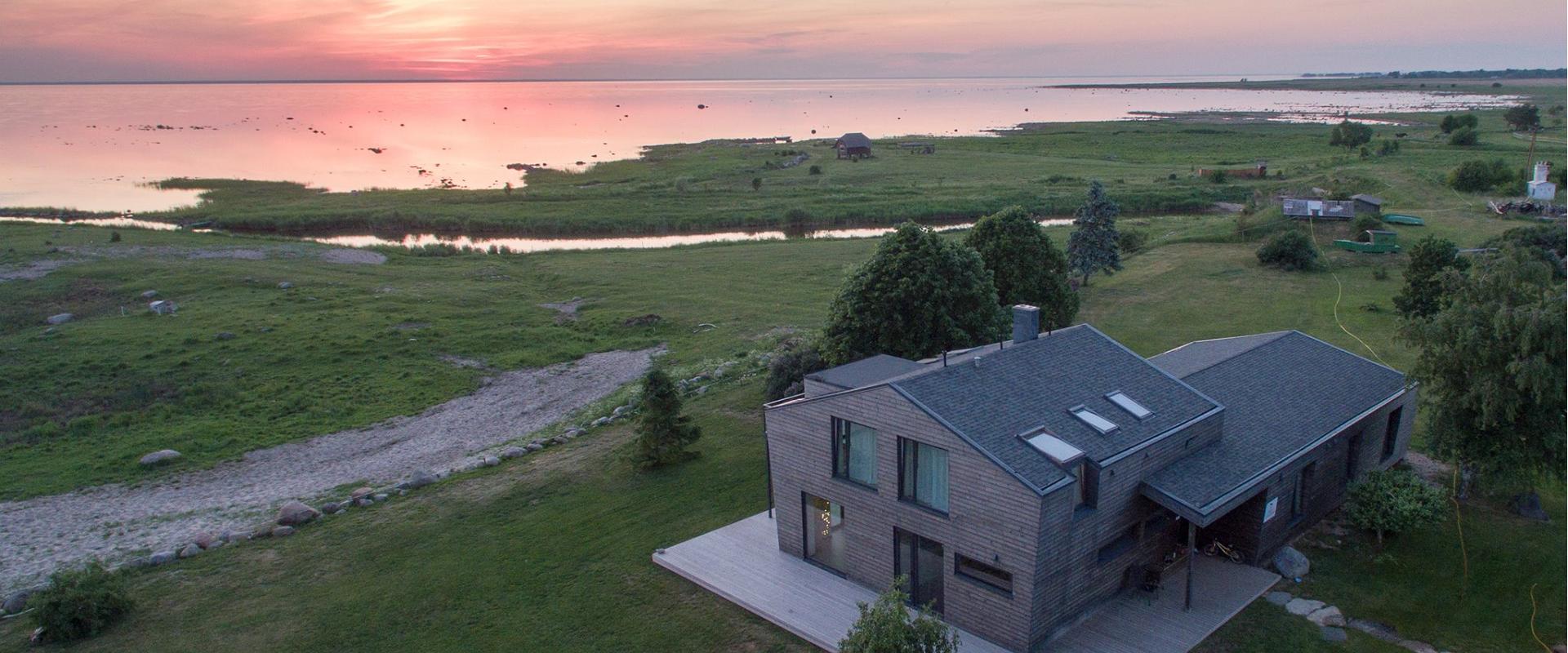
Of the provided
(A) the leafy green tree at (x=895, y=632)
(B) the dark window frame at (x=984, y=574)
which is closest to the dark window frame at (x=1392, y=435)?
(B) the dark window frame at (x=984, y=574)

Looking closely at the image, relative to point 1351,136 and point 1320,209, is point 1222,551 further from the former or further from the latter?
point 1351,136

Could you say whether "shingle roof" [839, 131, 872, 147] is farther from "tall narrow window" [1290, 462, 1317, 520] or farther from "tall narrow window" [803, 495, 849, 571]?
"tall narrow window" [803, 495, 849, 571]

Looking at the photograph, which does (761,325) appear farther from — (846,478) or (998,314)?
(846,478)

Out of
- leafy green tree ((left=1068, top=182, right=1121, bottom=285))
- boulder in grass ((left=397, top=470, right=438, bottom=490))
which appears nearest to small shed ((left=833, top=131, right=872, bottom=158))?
leafy green tree ((left=1068, top=182, right=1121, bottom=285))

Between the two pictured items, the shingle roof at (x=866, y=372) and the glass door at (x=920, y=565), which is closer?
the glass door at (x=920, y=565)

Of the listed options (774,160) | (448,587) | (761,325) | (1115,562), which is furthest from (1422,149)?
(448,587)

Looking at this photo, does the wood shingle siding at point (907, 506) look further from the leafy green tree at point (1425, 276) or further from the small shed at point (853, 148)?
the small shed at point (853, 148)
